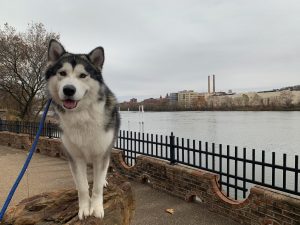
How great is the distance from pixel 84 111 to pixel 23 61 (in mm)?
22544

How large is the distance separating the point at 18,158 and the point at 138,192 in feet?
24.6

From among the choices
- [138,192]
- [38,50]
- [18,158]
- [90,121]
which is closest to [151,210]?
[138,192]

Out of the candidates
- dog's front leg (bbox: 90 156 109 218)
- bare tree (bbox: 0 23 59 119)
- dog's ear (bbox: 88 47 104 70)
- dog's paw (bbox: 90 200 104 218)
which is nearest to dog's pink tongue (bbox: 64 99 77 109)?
dog's ear (bbox: 88 47 104 70)

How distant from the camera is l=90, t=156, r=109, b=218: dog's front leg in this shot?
3302 millimetres

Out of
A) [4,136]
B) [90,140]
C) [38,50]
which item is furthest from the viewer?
[38,50]

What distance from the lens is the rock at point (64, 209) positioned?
12.2 ft

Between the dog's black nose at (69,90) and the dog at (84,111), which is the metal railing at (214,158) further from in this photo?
the dog's black nose at (69,90)

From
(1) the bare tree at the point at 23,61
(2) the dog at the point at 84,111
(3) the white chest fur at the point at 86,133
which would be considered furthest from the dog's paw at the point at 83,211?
(1) the bare tree at the point at 23,61

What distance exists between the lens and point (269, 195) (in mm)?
5539

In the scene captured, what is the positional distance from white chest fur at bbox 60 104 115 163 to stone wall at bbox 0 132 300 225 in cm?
370

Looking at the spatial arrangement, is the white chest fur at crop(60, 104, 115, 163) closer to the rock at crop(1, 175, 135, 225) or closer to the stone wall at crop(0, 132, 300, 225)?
the rock at crop(1, 175, 135, 225)

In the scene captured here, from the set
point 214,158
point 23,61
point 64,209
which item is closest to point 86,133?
point 64,209

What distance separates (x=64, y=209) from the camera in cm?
393

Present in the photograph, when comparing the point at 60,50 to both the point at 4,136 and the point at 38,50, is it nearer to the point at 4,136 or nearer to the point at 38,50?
the point at 4,136
